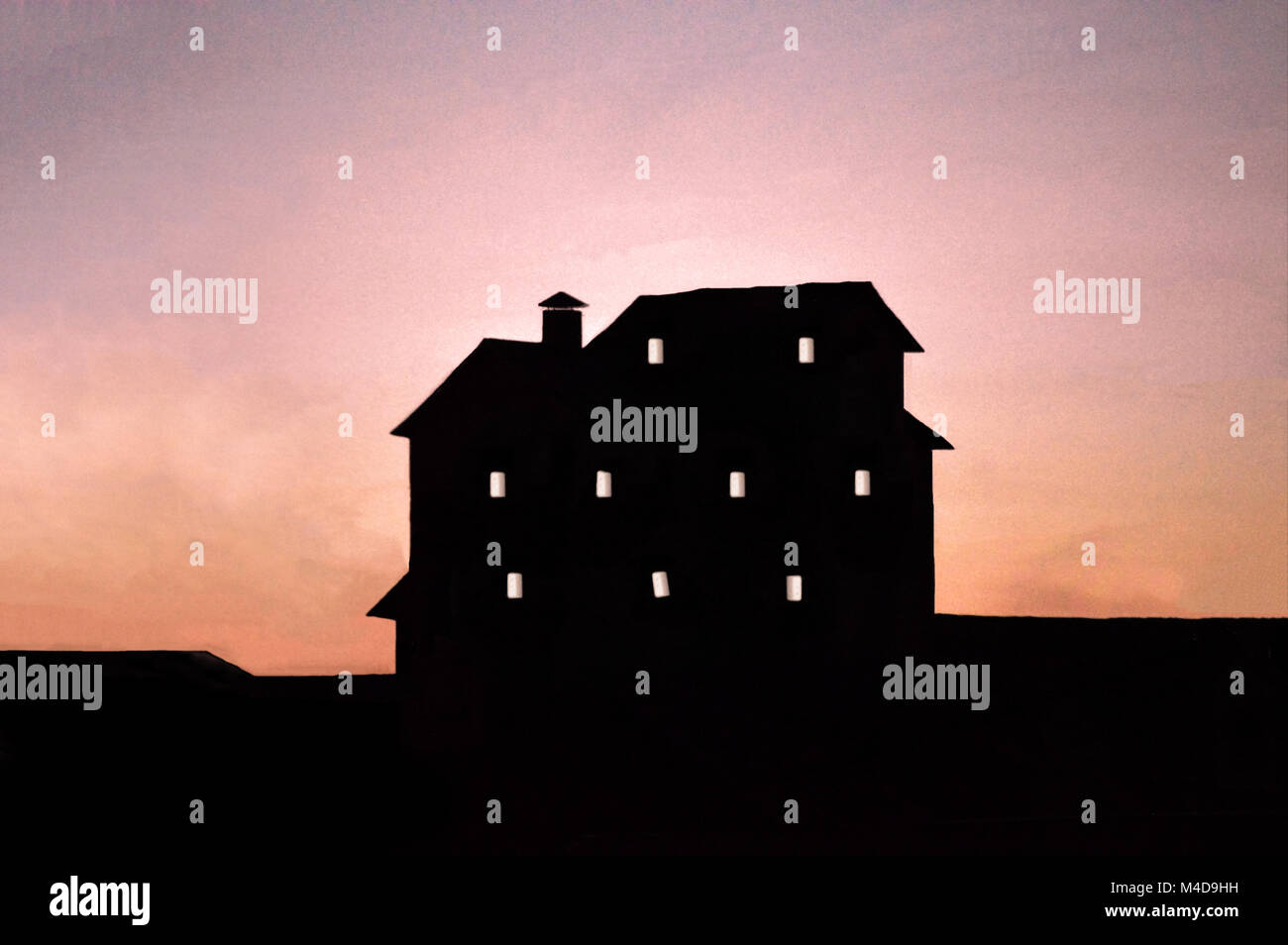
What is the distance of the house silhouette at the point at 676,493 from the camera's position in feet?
108

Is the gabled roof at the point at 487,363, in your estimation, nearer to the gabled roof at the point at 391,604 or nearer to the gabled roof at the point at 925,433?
the gabled roof at the point at 391,604

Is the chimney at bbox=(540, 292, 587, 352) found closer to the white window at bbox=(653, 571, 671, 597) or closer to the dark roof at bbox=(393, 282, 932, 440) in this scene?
the dark roof at bbox=(393, 282, 932, 440)

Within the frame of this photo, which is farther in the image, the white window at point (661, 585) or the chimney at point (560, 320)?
the chimney at point (560, 320)

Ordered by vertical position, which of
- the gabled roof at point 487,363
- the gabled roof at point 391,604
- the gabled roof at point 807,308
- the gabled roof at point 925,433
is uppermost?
the gabled roof at point 807,308

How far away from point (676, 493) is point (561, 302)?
18.4 feet

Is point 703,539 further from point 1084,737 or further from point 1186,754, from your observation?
point 1186,754

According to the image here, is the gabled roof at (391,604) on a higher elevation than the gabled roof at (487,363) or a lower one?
lower

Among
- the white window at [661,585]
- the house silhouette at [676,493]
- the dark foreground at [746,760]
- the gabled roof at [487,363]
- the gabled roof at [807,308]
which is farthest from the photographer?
the gabled roof at [487,363]

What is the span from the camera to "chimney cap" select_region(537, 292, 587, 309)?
3481cm

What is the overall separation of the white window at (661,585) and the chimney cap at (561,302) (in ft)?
22.9

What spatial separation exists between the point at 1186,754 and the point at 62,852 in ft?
76.2

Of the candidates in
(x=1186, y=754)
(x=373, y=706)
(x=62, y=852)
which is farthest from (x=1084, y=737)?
(x=62, y=852)

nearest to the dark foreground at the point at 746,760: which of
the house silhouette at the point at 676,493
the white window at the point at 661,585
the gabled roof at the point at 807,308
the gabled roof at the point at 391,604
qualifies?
the house silhouette at the point at 676,493

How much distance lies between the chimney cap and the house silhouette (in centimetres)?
9
